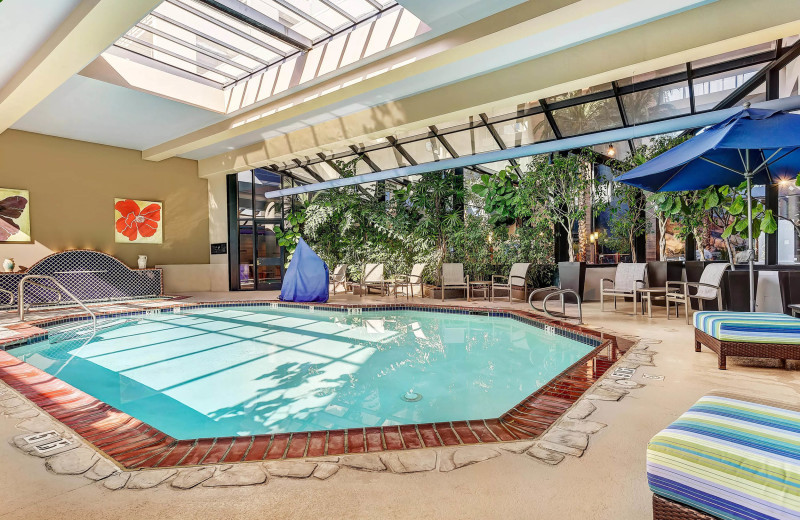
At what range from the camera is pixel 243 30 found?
6023 millimetres

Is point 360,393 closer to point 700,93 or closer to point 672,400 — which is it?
point 672,400

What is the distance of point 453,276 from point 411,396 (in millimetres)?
6003

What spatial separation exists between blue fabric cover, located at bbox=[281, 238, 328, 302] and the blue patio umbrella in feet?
20.9

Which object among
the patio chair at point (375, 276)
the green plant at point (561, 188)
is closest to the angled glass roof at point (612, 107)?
the green plant at point (561, 188)

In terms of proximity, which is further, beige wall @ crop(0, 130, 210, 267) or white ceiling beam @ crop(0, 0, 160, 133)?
beige wall @ crop(0, 130, 210, 267)

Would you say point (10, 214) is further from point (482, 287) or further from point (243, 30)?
point (482, 287)

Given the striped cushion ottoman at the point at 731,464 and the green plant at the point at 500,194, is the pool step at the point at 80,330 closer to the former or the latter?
the striped cushion ottoman at the point at 731,464

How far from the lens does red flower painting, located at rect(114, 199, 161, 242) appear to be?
10.5 meters

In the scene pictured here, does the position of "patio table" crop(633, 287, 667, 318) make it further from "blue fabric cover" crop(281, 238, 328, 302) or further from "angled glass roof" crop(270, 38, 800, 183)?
"blue fabric cover" crop(281, 238, 328, 302)

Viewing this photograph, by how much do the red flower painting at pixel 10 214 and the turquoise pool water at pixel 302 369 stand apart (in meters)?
3.77

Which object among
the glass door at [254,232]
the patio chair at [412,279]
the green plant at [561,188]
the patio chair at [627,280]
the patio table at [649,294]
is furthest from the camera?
the glass door at [254,232]

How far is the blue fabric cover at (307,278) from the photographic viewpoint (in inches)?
356

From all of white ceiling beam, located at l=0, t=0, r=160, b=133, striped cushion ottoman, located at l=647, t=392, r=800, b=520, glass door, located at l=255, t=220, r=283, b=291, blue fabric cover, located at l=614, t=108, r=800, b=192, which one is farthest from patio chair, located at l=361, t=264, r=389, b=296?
striped cushion ottoman, located at l=647, t=392, r=800, b=520

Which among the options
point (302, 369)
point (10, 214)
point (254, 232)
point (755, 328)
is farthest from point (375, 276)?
point (10, 214)
